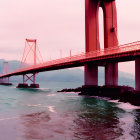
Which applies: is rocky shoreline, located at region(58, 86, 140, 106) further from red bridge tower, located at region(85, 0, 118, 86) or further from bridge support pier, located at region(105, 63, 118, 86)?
bridge support pier, located at region(105, 63, 118, 86)

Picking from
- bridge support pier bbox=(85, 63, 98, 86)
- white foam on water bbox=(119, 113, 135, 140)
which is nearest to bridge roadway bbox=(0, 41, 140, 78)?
bridge support pier bbox=(85, 63, 98, 86)

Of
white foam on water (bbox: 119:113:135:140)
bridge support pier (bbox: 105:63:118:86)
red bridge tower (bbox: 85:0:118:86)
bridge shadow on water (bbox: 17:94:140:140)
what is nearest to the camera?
white foam on water (bbox: 119:113:135:140)

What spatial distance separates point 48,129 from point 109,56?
68.6 feet

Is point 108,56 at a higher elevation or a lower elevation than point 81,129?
higher

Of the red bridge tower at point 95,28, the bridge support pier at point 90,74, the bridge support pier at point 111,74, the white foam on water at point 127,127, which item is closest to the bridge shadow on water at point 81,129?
the white foam on water at point 127,127

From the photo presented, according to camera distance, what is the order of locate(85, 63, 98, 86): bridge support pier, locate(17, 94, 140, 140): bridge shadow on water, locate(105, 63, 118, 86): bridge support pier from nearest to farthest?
locate(17, 94, 140, 140): bridge shadow on water < locate(105, 63, 118, 86): bridge support pier < locate(85, 63, 98, 86): bridge support pier

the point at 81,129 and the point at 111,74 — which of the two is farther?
the point at 111,74

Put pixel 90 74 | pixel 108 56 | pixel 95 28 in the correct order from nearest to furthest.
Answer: pixel 108 56 → pixel 90 74 → pixel 95 28

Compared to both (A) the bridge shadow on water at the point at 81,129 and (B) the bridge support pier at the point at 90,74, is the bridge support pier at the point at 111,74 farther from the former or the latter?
(A) the bridge shadow on water at the point at 81,129

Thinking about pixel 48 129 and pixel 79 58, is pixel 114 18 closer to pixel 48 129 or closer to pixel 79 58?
pixel 79 58

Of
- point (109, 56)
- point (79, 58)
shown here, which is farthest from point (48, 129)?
point (79, 58)

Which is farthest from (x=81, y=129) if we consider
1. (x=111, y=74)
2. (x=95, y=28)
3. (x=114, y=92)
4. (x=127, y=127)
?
(x=95, y=28)

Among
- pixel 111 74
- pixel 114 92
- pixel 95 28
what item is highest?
pixel 95 28

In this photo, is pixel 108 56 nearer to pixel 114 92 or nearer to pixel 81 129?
pixel 114 92
